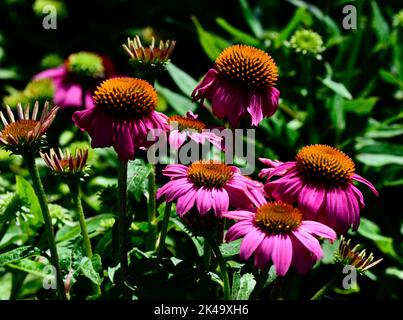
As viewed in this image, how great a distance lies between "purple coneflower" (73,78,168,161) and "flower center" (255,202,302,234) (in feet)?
0.68

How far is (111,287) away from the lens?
3.50ft

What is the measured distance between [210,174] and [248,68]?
0.21m

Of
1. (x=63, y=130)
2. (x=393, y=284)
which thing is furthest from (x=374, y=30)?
(x=63, y=130)

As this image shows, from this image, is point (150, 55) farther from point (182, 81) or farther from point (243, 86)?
point (182, 81)

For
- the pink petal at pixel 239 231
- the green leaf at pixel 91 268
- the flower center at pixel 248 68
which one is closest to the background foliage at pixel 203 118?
the green leaf at pixel 91 268

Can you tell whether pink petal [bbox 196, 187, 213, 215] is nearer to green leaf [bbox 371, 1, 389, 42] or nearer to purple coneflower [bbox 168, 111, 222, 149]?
purple coneflower [bbox 168, 111, 222, 149]

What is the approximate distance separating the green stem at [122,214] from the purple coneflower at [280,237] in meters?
0.18

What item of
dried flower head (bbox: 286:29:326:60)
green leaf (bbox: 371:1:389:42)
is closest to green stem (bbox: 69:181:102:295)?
dried flower head (bbox: 286:29:326:60)

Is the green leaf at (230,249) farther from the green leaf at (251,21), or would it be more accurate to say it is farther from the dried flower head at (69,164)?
the green leaf at (251,21)

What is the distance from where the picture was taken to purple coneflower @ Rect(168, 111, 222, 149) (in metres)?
1.01

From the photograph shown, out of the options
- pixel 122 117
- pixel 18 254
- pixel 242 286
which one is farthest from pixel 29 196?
pixel 242 286

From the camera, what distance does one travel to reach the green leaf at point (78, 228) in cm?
130
